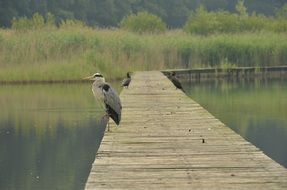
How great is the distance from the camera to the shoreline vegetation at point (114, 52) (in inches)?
1114

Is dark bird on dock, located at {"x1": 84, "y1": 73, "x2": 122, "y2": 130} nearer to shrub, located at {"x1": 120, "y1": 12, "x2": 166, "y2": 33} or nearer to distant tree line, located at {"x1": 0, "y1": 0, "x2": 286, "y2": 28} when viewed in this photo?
shrub, located at {"x1": 120, "y1": 12, "x2": 166, "y2": 33}

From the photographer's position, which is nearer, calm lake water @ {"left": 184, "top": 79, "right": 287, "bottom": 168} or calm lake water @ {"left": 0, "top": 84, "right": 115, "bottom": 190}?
calm lake water @ {"left": 0, "top": 84, "right": 115, "bottom": 190}

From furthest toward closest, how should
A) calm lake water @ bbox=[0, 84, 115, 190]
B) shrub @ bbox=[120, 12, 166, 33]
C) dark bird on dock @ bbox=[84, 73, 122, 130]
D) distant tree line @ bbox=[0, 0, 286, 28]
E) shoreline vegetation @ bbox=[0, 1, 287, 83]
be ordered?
distant tree line @ bbox=[0, 0, 286, 28], shrub @ bbox=[120, 12, 166, 33], shoreline vegetation @ bbox=[0, 1, 287, 83], calm lake water @ bbox=[0, 84, 115, 190], dark bird on dock @ bbox=[84, 73, 122, 130]

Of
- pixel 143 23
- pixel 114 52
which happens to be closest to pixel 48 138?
pixel 114 52

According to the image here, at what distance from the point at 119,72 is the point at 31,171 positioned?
57.5ft

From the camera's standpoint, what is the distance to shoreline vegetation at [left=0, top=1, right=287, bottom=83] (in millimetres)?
28297

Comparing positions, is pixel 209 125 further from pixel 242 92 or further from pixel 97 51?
pixel 97 51

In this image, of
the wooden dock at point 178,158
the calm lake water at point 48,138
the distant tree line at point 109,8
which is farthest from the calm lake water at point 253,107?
the distant tree line at point 109,8

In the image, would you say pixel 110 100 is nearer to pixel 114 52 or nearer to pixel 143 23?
pixel 114 52

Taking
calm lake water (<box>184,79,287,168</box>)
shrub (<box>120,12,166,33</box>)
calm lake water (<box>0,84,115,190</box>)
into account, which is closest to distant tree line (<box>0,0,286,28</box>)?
shrub (<box>120,12,166,33</box>)

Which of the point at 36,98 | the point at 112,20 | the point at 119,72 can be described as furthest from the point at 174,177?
→ the point at 112,20

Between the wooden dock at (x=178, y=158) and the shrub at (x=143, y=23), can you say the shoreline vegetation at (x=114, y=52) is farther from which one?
the wooden dock at (x=178, y=158)

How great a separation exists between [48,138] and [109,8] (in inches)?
1674

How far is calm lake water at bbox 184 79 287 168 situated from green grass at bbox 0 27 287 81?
Result: 3151mm
